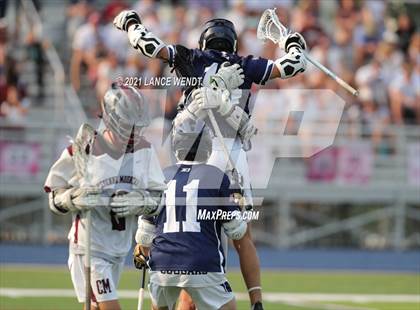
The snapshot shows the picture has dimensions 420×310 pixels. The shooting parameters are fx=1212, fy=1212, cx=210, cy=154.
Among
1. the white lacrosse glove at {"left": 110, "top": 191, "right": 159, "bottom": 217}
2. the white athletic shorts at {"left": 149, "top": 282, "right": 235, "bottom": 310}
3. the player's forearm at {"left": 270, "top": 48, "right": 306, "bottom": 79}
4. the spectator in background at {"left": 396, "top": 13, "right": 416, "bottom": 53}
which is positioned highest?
the spectator in background at {"left": 396, "top": 13, "right": 416, "bottom": 53}

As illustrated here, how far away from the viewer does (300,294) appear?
12250 millimetres

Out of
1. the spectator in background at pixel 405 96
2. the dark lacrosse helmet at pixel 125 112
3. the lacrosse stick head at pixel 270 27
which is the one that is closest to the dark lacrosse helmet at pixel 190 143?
the dark lacrosse helmet at pixel 125 112

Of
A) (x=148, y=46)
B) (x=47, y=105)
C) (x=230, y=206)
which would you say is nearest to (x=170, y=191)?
(x=230, y=206)

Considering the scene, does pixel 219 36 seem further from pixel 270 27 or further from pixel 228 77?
pixel 270 27

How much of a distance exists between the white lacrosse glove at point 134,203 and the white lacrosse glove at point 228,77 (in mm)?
1147

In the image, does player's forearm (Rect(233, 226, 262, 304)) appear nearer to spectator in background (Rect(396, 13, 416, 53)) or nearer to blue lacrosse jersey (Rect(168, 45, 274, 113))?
blue lacrosse jersey (Rect(168, 45, 274, 113))

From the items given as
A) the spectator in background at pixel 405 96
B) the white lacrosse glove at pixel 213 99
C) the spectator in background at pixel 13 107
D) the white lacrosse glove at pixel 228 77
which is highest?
the spectator in background at pixel 405 96

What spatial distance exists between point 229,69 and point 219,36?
328mm

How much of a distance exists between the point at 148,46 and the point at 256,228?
8.55 m

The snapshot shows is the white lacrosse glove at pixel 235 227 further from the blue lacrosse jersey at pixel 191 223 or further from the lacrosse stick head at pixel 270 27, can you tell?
the lacrosse stick head at pixel 270 27

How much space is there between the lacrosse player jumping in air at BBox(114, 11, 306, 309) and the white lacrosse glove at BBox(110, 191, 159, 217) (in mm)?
895

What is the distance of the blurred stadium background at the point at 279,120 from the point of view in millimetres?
15766

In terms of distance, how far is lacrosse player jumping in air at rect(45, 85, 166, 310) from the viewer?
739 centimetres

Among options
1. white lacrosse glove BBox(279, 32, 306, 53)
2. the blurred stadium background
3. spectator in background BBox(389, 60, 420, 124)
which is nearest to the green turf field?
the blurred stadium background
